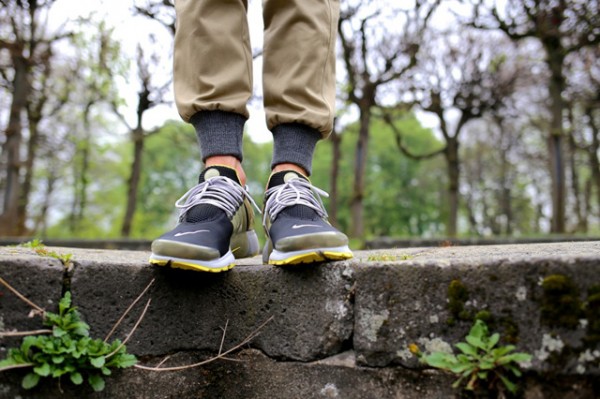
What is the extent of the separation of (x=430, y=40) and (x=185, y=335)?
1026 cm

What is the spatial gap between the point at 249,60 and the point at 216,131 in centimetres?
30

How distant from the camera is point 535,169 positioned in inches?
788

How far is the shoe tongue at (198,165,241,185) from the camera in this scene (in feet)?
5.40

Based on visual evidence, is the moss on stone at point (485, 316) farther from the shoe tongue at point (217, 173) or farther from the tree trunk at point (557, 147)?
the tree trunk at point (557, 147)

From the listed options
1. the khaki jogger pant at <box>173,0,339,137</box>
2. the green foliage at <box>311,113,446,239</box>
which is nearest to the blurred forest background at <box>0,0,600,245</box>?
the khaki jogger pant at <box>173,0,339,137</box>

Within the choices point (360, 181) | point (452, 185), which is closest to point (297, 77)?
point (360, 181)

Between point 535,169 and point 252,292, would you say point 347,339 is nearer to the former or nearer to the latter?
point 252,292

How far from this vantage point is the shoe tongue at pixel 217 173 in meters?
Result: 1.65

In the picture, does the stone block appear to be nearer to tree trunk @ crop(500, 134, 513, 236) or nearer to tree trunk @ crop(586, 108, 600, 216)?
tree trunk @ crop(586, 108, 600, 216)

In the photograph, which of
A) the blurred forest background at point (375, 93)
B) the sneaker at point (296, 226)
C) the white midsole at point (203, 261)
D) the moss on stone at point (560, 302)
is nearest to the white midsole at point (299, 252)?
the sneaker at point (296, 226)

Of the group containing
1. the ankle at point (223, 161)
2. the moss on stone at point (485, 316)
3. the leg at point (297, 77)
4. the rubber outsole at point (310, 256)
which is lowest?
the moss on stone at point (485, 316)

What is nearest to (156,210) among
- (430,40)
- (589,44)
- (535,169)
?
(535,169)

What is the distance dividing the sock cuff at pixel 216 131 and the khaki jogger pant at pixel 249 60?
0.09ft

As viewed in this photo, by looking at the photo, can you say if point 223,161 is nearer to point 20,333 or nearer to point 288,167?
point 288,167
